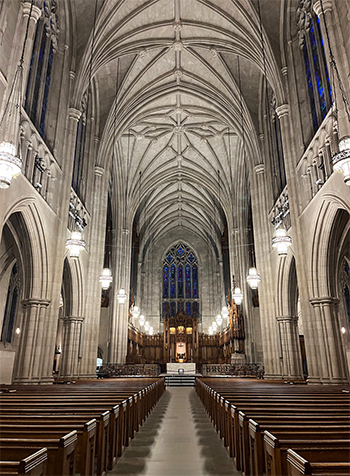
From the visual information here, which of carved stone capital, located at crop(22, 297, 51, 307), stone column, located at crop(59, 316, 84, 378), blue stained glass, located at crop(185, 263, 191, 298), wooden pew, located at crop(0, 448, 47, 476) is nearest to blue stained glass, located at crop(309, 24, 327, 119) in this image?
carved stone capital, located at crop(22, 297, 51, 307)

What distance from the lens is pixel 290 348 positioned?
15125mm

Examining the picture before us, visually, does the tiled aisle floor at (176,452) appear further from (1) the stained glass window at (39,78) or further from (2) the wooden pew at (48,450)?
(1) the stained glass window at (39,78)

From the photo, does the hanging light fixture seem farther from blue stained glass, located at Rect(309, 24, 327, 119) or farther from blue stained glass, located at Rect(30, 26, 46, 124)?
blue stained glass, located at Rect(309, 24, 327, 119)

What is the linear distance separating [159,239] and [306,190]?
30.5 metres

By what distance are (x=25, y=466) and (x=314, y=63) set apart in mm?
14301

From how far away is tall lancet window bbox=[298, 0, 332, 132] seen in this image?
11594mm

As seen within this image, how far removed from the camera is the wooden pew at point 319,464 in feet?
6.57

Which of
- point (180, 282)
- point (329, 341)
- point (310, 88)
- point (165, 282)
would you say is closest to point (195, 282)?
point (180, 282)

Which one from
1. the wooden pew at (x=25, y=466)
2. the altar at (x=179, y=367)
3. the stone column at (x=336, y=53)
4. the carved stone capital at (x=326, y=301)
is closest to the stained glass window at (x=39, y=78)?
the stone column at (x=336, y=53)

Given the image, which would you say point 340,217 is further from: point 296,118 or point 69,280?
point 69,280

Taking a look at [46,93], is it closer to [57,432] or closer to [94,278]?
[94,278]

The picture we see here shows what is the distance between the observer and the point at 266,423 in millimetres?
3504

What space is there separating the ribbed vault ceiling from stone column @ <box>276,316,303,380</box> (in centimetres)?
916

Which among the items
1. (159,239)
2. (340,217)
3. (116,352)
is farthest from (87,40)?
(159,239)
